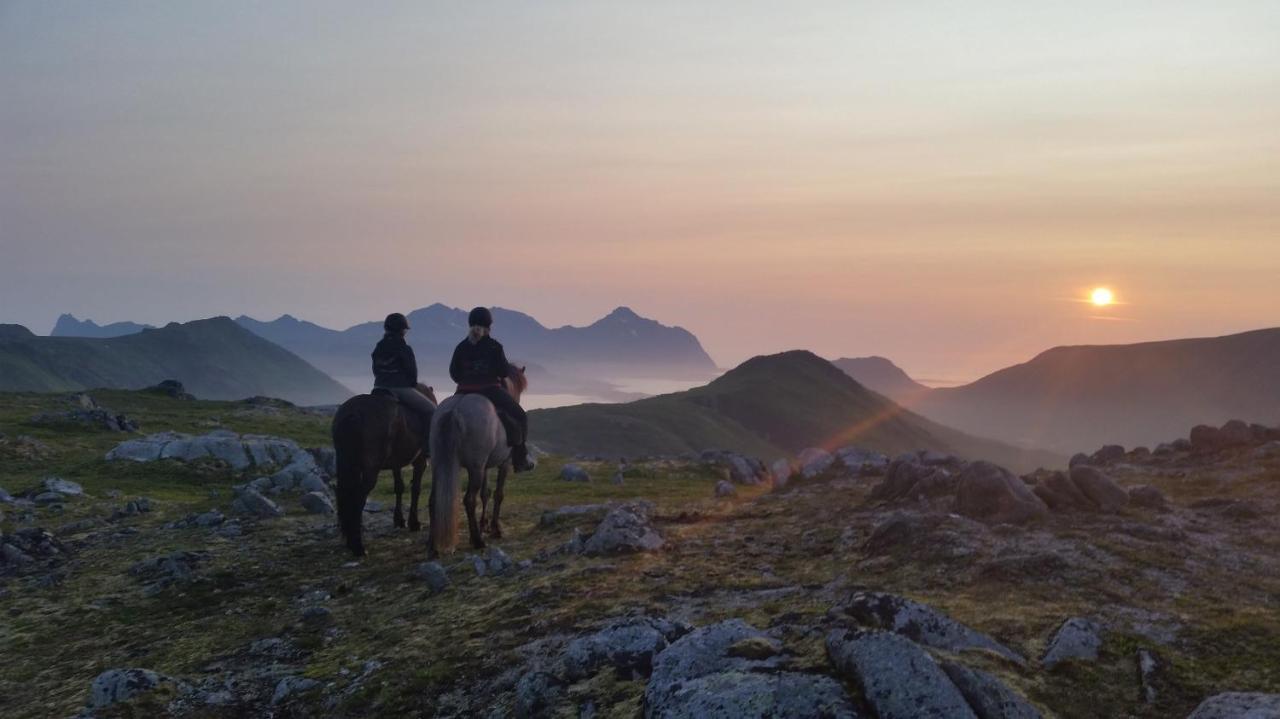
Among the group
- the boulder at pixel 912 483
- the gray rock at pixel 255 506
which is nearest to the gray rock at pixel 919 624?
the boulder at pixel 912 483

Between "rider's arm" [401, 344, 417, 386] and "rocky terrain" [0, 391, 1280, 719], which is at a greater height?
"rider's arm" [401, 344, 417, 386]

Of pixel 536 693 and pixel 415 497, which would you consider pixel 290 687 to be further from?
pixel 415 497

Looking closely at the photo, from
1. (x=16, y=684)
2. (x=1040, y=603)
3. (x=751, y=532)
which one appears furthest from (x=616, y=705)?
(x=751, y=532)

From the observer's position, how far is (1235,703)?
557 centimetres

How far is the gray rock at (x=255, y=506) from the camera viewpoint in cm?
2045

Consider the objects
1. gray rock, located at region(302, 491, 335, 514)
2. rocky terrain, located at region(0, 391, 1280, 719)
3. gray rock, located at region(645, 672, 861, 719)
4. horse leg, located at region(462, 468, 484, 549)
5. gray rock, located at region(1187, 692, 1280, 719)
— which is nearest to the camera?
gray rock, located at region(1187, 692, 1280, 719)

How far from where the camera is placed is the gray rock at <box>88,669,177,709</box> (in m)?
8.56

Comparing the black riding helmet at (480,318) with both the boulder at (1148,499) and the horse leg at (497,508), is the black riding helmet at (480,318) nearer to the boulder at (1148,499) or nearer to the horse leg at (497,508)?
the horse leg at (497,508)

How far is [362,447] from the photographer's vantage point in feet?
53.6

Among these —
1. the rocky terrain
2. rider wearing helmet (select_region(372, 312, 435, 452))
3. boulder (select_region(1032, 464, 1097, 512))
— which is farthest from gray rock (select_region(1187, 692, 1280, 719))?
rider wearing helmet (select_region(372, 312, 435, 452))

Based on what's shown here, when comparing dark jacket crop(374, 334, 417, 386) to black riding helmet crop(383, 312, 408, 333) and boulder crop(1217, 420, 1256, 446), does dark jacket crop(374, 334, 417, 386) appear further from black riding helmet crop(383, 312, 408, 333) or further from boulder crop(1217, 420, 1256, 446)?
boulder crop(1217, 420, 1256, 446)

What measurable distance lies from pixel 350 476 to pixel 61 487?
1625cm

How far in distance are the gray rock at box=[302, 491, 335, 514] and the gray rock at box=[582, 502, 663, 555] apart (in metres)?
10.3

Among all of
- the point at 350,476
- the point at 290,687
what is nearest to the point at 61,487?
the point at 350,476
